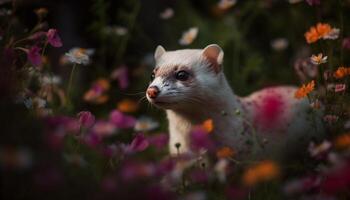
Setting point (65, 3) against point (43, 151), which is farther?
point (65, 3)

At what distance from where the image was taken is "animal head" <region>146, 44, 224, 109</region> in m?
3.46

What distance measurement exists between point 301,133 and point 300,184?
1858 millimetres

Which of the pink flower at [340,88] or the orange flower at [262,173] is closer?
the orange flower at [262,173]

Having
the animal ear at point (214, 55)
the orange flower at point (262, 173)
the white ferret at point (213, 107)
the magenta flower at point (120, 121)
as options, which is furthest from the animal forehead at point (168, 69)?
the orange flower at point (262, 173)

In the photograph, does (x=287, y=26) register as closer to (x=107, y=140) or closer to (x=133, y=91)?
(x=133, y=91)

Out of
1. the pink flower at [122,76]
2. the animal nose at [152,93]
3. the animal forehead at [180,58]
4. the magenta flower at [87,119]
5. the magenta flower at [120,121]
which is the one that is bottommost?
the magenta flower at [87,119]

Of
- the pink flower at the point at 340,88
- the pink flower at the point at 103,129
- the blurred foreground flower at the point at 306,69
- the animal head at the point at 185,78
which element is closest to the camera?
the pink flower at the point at 103,129

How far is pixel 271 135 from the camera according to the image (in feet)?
12.5

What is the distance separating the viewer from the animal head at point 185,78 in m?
3.46

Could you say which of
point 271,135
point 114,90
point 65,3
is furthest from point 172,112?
point 65,3

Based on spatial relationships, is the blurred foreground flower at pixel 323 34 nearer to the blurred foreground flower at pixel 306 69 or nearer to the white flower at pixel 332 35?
the white flower at pixel 332 35

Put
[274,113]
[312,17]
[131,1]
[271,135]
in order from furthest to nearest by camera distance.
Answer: [312,17], [131,1], [271,135], [274,113]

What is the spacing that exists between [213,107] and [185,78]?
300mm

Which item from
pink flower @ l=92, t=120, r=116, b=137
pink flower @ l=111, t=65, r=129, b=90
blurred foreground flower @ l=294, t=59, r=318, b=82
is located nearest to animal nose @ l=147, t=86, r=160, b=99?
pink flower @ l=92, t=120, r=116, b=137
